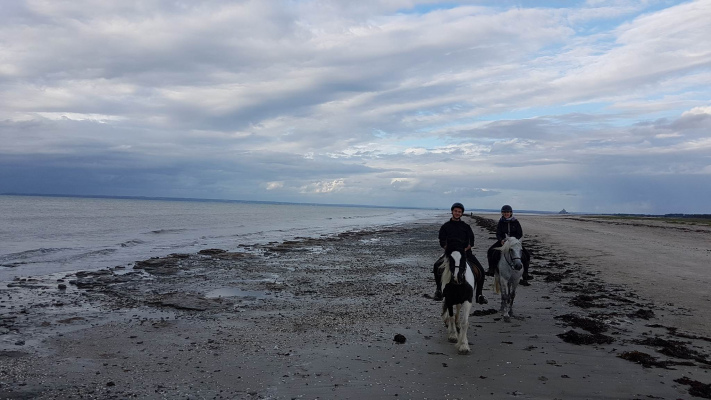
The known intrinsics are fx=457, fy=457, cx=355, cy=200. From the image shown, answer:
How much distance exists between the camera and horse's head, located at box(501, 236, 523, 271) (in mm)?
9805

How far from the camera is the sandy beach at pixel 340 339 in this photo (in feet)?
20.5

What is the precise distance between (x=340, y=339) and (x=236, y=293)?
6020mm

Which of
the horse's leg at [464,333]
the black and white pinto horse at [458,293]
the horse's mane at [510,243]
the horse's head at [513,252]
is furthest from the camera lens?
the horse's mane at [510,243]

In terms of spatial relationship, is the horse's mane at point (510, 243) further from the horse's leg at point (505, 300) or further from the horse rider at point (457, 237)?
the horse rider at point (457, 237)

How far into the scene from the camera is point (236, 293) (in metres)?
13.7

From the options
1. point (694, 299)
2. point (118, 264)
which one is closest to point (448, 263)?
point (694, 299)

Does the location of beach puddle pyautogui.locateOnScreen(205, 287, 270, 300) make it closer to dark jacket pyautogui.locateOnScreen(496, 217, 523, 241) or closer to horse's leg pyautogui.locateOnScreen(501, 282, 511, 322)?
horse's leg pyautogui.locateOnScreen(501, 282, 511, 322)

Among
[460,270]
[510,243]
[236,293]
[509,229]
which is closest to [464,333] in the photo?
[460,270]

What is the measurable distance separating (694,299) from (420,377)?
9449 mm

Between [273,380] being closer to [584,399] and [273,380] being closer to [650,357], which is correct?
[584,399]

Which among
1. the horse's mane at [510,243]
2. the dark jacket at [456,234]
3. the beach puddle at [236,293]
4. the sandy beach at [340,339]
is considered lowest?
the beach puddle at [236,293]

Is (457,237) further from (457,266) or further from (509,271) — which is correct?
(509,271)

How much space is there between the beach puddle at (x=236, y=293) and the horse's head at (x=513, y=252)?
270 inches

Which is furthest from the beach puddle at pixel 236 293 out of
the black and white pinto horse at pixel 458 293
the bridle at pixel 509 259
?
the bridle at pixel 509 259
